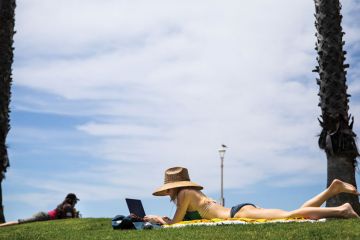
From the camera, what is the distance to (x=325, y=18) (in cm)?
1894

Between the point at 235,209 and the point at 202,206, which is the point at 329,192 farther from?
the point at 202,206

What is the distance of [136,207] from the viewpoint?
12.8 meters

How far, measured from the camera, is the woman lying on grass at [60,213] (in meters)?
20.3

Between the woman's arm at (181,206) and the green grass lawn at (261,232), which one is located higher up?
the woman's arm at (181,206)

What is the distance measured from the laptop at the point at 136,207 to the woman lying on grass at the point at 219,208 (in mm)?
287

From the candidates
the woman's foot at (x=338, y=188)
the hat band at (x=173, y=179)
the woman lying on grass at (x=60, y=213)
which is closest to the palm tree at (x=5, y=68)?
the woman lying on grass at (x=60, y=213)

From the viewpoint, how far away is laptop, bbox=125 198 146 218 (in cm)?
1250

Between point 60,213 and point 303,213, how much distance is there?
10.8m

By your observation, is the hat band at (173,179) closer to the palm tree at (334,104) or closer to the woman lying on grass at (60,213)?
the palm tree at (334,104)

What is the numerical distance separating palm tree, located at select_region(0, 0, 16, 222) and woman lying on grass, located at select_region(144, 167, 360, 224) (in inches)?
488

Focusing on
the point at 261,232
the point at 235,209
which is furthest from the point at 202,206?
the point at 261,232

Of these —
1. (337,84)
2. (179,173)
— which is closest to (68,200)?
(179,173)

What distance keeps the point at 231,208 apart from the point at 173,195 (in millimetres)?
1291

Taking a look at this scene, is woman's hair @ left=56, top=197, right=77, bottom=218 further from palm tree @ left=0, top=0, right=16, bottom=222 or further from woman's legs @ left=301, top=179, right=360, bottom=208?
woman's legs @ left=301, top=179, right=360, bottom=208
